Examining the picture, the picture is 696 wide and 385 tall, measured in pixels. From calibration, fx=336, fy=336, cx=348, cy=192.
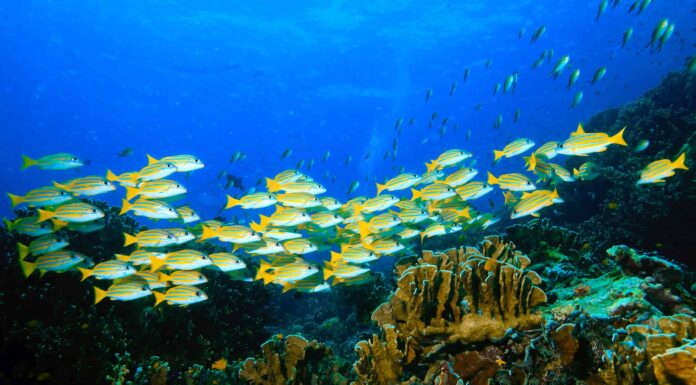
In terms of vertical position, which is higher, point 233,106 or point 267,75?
point 233,106

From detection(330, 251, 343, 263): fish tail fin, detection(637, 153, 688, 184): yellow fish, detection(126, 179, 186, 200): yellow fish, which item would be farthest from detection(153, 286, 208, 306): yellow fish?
detection(637, 153, 688, 184): yellow fish

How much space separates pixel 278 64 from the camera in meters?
53.0

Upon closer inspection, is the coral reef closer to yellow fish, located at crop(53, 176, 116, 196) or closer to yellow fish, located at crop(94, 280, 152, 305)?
yellow fish, located at crop(94, 280, 152, 305)

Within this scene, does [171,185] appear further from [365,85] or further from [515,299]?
[365,85]

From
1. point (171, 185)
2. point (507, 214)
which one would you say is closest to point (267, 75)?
point (507, 214)

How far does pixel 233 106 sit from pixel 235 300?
73.7m

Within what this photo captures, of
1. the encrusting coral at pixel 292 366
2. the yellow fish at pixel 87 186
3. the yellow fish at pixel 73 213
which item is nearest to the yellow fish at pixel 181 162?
the yellow fish at pixel 87 186

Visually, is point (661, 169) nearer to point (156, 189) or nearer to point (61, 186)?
point (156, 189)

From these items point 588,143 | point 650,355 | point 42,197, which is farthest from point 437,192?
point 42,197

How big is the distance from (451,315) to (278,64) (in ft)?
181

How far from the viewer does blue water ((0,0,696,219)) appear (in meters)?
41.2

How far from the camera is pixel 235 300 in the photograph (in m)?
7.76

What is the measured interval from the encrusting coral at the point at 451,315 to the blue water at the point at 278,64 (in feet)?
46.8

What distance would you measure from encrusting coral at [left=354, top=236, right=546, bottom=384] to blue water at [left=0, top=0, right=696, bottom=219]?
14270 millimetres
